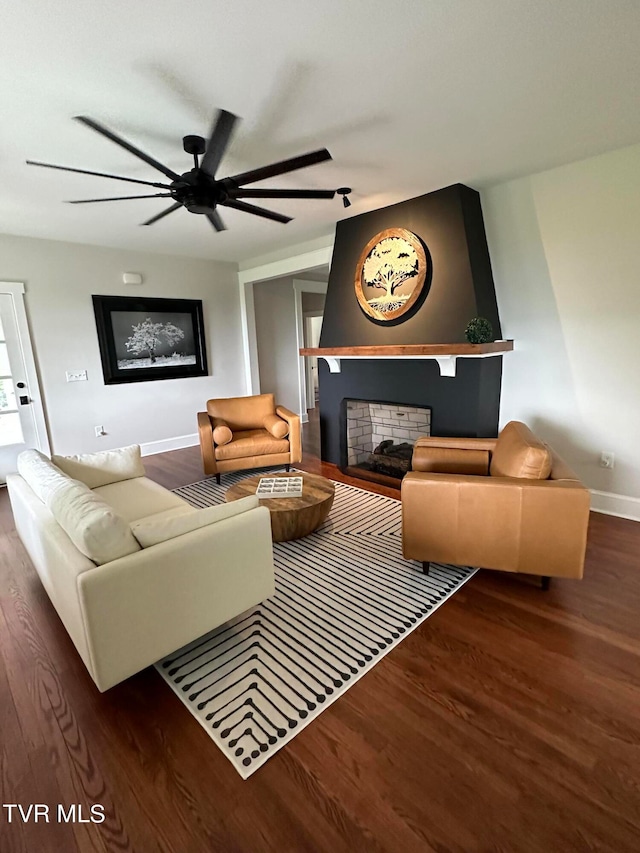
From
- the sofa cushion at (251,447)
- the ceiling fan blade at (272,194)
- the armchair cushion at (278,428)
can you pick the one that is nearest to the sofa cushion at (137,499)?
the sofa cushion at (251,447)

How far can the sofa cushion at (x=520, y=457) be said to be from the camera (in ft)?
7.25

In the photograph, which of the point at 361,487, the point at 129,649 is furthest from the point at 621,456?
the point at 129,649

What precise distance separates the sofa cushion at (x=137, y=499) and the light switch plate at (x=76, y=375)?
2.26 meters

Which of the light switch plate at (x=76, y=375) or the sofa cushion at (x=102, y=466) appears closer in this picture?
the sofa cushion at (x=102, y=466)

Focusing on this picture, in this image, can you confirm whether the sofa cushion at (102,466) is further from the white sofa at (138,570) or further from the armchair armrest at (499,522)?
the armchair armrest at (499,522)

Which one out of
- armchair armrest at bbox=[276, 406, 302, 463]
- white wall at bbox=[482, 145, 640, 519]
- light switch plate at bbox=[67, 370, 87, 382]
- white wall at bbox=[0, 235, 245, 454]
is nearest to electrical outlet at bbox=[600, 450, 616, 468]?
white wall at bbox=[482, 145, 640, 519]

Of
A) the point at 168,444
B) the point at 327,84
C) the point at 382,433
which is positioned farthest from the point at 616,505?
the point at 168,444

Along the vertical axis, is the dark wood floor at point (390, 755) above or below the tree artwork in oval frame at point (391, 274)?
below

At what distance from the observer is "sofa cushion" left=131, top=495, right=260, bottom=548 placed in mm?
1684

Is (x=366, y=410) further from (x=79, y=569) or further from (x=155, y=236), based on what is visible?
(x=79, y=569)

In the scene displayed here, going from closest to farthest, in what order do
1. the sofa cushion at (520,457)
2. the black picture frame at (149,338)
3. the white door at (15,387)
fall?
the sofa cushion at (520,457) → the white door at (15,387) → the black picture frame at (149,338)

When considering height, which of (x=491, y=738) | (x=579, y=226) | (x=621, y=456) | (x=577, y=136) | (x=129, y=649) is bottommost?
(x=491, y=738)

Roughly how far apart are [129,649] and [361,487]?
2.64 m

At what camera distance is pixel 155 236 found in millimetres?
4395
